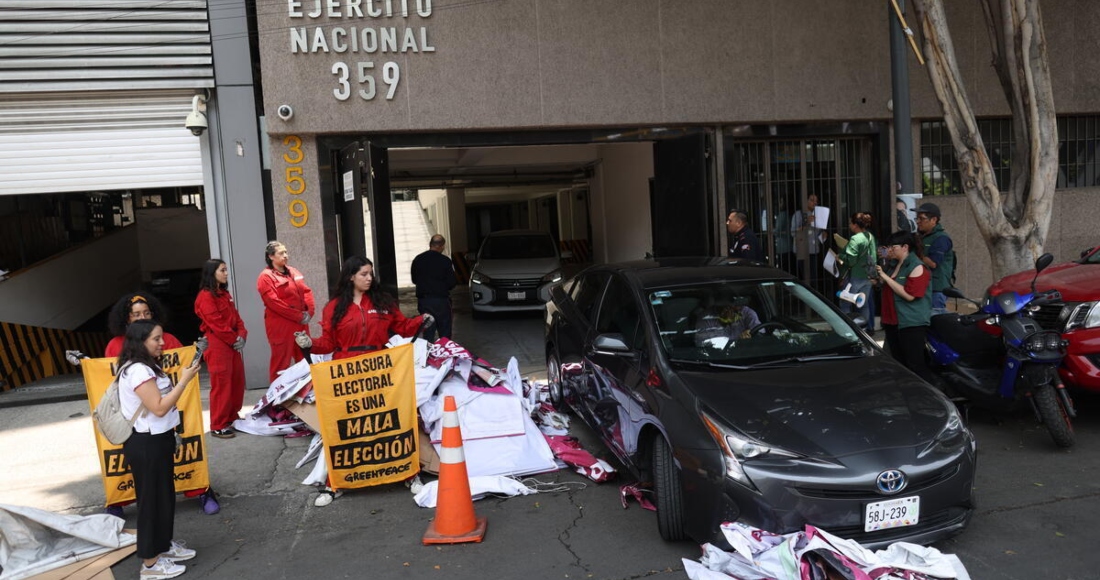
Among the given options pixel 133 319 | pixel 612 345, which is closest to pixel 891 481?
pixel 612 345

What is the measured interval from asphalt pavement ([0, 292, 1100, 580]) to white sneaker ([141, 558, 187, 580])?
0.24 ft

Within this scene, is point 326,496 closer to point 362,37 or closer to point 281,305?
point 281,305

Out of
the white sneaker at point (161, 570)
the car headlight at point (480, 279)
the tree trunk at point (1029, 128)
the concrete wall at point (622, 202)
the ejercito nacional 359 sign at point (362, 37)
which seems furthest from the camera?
the concrete wall at point (622, 202)

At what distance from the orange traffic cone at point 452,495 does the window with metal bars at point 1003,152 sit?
8.99 metres

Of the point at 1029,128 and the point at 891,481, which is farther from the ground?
the point at 1029,128

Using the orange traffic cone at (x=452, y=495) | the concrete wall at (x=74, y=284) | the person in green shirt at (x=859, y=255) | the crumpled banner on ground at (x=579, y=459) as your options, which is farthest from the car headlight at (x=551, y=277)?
the orange traffic cone at (x=452, y=495)

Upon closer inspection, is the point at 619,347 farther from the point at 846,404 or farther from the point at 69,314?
the point at 69,314

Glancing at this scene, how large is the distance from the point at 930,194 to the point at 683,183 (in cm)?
379

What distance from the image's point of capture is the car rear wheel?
433 centimetres

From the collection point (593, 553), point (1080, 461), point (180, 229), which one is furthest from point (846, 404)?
point (180, 229)

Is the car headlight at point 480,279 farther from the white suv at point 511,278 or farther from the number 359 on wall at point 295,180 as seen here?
the number 359 on wall at point 295,180

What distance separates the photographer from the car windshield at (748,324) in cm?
497

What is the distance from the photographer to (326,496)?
552 cm

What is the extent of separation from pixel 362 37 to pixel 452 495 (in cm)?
615
